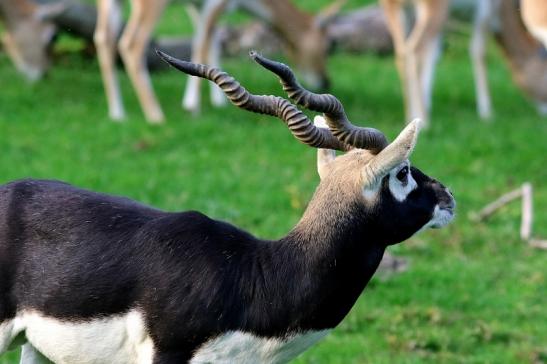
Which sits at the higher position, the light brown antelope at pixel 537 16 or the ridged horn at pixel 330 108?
the light brown antelope at pixel 537 16

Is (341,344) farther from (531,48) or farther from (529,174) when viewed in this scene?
(531,48)

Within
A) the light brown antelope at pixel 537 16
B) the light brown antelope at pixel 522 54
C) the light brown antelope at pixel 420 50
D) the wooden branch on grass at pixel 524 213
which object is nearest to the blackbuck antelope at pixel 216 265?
the wooden branch on grass at pixel 524 213

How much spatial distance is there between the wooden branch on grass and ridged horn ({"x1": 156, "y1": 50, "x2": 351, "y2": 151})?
13.9ft

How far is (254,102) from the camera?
158 inches

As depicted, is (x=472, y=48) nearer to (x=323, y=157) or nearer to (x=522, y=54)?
(x=522, y=54)

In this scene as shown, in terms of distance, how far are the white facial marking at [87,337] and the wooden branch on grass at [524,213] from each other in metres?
4.34

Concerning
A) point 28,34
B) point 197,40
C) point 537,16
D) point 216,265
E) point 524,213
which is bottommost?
point 216,265

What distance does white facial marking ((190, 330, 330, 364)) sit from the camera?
404cm

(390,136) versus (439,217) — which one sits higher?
(390,136)

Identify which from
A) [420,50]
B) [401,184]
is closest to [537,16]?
[420,50]

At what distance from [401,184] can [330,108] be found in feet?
1.21

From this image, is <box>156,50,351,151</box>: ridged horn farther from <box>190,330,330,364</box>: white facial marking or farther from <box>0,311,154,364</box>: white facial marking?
<box>0,311,154,364</box>: white facial marking

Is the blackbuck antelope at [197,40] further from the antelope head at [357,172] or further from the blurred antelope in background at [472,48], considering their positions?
the antelope head at [357,172]

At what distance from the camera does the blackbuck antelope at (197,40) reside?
1120 cm
